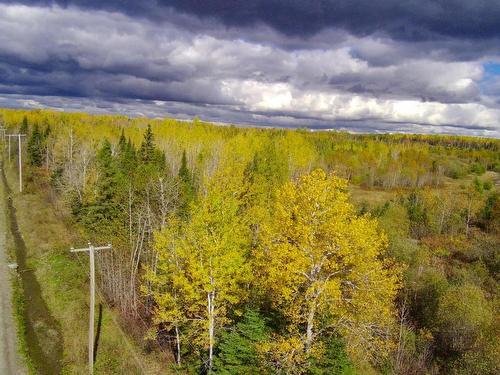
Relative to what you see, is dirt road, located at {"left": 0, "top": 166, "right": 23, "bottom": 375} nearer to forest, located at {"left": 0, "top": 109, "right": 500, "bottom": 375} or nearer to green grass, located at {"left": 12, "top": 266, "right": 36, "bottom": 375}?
green grass, located at {"left": 12, "top": 266, "right": 36, "bottom": 375}

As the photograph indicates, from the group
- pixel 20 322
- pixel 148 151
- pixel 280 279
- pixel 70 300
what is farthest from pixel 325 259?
pixel 148 151

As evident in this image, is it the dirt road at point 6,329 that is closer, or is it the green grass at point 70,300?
the dirt road at point 6,329

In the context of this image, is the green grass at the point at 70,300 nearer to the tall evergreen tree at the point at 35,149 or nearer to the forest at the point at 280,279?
the forest at the point at 280,279

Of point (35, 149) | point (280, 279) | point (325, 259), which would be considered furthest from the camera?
point (35, 149)

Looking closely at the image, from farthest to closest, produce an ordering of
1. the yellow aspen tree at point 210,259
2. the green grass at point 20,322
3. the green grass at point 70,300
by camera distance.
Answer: the green grass at point 70,300 → the green grass at point 20,322 → the yellow aspen tree at point 210,259

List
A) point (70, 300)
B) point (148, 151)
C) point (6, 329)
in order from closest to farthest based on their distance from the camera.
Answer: point (6, 329), point (70, 300), point (148, 151)

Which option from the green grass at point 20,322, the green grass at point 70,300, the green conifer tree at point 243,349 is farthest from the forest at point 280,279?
the green grass at point 20,322

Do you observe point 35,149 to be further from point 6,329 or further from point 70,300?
point 6,329

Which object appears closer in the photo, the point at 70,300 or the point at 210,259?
the point at 210,259

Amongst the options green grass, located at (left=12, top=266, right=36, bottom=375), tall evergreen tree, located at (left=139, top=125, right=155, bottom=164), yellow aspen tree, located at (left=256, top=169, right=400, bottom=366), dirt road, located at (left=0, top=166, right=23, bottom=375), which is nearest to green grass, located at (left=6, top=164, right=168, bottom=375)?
green grass, located at (left=12, top=266, right=36, bottom=375)
